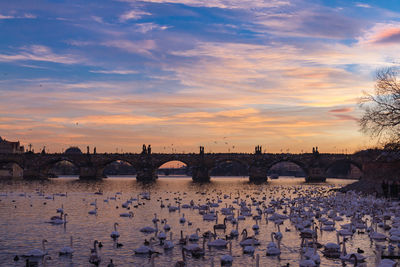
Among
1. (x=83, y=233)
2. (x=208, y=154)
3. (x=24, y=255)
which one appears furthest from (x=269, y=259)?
(x=208, y=154)

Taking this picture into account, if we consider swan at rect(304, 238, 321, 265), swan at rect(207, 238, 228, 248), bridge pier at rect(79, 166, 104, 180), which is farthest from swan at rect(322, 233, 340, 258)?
bridge pier at rect(79, 166, 104, 180)

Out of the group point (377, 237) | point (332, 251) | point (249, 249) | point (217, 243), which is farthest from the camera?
point (377, 237)

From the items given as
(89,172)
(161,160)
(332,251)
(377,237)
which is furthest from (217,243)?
(89,172)

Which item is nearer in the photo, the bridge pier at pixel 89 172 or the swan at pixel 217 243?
the swan at pixel 217 243

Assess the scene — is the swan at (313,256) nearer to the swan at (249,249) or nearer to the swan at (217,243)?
the swan at (249,249)

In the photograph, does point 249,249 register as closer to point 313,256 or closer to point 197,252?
point 197,252

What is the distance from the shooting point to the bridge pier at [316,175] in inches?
5576

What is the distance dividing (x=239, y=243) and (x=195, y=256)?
431 centimetres

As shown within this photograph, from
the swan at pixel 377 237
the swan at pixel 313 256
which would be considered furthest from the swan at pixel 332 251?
the swan at pixel 377 237

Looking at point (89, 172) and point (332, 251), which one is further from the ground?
point (89, 172)

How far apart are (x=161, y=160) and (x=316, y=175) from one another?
4564 centimetres

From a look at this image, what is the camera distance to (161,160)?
140375 mm

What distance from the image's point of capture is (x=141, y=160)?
14025cm

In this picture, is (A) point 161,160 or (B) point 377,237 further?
(A) point 161,160
